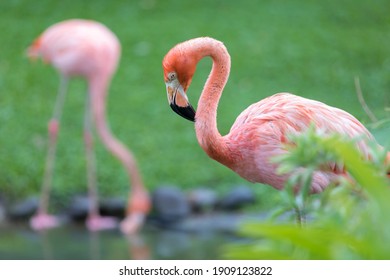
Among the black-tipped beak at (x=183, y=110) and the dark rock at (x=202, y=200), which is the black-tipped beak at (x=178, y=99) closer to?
the black-tipped beak at (x=183, y=110)

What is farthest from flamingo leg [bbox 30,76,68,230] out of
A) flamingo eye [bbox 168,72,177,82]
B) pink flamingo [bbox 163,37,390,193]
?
flamingo eye [bbox 168,72,177,82]

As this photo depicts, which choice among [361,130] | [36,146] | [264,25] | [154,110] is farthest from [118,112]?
[361,130]

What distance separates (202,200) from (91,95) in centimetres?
87

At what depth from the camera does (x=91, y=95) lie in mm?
4480

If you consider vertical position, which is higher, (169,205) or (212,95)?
(212,95)

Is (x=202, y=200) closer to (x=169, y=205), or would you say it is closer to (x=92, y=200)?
(x=169, y=205)

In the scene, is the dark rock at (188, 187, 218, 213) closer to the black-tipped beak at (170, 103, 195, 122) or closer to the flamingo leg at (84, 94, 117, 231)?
the flamingo leg at (84, 94, 117, 231)

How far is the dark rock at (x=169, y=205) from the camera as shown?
4.27 meters

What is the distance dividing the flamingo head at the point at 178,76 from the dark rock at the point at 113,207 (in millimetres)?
2670

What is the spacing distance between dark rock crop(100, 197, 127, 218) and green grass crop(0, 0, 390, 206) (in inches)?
3.4

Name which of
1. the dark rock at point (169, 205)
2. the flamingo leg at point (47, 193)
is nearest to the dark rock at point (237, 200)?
the dark rock at point (169, 205)

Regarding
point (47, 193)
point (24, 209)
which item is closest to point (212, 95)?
point (47, 193)
